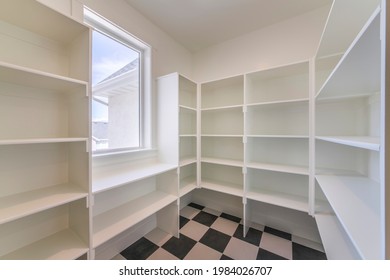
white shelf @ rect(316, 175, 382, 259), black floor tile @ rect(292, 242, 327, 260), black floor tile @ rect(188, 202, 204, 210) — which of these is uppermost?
white shelf @ rect(316, 175, 382, 259)

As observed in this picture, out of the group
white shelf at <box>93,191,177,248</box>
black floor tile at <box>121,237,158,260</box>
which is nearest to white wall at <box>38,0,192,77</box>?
white shelf at <box>93,191,177,248</box>

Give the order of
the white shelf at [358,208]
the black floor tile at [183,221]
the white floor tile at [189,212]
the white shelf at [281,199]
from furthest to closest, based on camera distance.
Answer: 1. the white floor tile at [189,212]
2. the black floor tile at [183,221]
3. the white shelf at [281,199]
4. the white shelf at [358,208]

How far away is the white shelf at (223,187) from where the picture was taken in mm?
1959

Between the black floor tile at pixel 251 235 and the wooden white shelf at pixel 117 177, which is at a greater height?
the wooden white shelf at pixel 117 177

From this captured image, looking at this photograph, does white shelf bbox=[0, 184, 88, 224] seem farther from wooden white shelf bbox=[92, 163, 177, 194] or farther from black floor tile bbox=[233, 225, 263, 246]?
black floor tile bbox=[233, 225, 263, 246]

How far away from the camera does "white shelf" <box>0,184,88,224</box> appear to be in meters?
0.75

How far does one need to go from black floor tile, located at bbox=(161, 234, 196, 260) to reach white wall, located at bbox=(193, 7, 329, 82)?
2.32m

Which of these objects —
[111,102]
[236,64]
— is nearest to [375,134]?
[236,64]

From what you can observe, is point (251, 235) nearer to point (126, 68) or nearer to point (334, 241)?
point (334, 241)

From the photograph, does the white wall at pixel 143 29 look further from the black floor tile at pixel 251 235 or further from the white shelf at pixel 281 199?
the black floor tile at pixel 251 235

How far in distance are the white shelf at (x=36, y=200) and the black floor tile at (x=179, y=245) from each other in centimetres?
112

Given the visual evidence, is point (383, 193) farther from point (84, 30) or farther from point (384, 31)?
point (84, 30)

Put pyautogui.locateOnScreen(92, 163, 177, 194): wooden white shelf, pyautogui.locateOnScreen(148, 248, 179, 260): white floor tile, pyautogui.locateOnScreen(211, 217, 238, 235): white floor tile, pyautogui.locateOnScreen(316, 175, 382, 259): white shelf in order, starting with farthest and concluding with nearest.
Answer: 1. pyautogui.locateOnScreen(211, 217, 238, 235): white floor tile
2. pyautogui.locateOnScreen(148, 248, 179, 260): white floor tile
3. pyautogui.locateOnScreen(92, 163, 177, 194): wooden white shelf
4. pyautogui.locateOnScreen(316, 175, 382, 259): white shelf

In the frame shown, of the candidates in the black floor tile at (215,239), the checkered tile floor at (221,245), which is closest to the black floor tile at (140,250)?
the checkered tile floor at (221,245)
